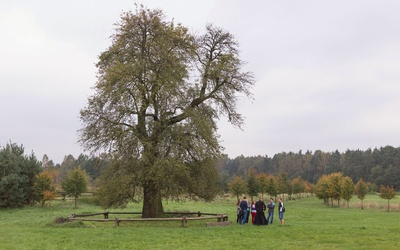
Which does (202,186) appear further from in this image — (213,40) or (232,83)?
(213,40)

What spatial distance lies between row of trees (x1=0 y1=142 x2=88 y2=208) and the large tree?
27.1 meters

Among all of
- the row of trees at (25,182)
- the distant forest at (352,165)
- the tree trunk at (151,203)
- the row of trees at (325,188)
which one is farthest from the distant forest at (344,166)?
the tree trunk at (151,203)

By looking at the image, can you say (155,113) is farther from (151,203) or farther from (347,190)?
(347,190)

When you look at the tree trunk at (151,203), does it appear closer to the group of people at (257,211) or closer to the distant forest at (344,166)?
the group of people at (257,211)

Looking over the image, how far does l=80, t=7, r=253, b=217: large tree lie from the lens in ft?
87.6

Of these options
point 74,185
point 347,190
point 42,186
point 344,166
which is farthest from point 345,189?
point 344,166

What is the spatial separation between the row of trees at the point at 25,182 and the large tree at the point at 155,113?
27.1 metres

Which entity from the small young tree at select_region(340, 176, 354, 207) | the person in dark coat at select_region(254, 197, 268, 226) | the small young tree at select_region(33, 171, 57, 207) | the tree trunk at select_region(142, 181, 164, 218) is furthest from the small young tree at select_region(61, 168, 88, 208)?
the small young tree at select_region(340, 176, 354, 207)

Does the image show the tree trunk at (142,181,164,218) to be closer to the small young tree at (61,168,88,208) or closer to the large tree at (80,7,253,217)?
the large tree at (80,7,253,217)

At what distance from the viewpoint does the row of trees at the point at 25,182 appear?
49.5 metres

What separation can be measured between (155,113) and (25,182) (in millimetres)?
32542

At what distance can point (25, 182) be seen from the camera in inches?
2071

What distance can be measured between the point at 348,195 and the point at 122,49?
146 feet

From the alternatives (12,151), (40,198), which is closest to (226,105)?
(40,198)
